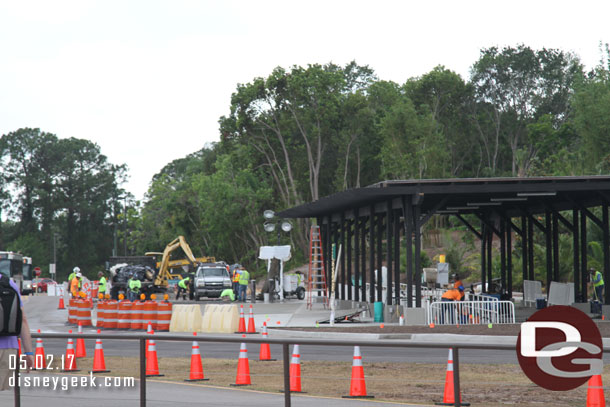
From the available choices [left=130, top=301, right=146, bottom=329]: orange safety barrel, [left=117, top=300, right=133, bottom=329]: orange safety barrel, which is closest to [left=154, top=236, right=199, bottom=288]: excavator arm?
[left=117, top=300, right=133, bottom=329]: orange safety barrel

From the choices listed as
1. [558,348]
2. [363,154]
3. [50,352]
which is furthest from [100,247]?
[558,348]

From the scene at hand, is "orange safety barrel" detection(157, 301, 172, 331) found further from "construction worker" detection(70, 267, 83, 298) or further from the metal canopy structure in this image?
"construction worker" detection(70, 267, 83, 298)

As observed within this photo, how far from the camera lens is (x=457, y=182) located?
28.0 meters

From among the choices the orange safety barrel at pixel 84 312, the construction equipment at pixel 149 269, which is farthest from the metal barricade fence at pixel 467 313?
the construction equipment at pixel 149 269

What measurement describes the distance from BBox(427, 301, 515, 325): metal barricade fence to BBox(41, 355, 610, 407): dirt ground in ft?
54.5

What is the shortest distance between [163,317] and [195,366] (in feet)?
57.9

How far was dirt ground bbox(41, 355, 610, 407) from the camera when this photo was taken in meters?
8.07

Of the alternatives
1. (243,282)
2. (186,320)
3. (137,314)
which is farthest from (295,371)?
(243,282)

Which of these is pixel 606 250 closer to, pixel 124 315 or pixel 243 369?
pixel 124 315

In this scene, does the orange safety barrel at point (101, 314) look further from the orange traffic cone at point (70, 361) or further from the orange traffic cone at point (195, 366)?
the orange traffic cone at point (195, 366)

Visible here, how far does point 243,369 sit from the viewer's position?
10.7 meters

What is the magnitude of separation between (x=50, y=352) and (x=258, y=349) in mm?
6088

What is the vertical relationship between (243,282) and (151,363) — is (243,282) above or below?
below

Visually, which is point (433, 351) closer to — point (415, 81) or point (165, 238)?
point (415, 81)
